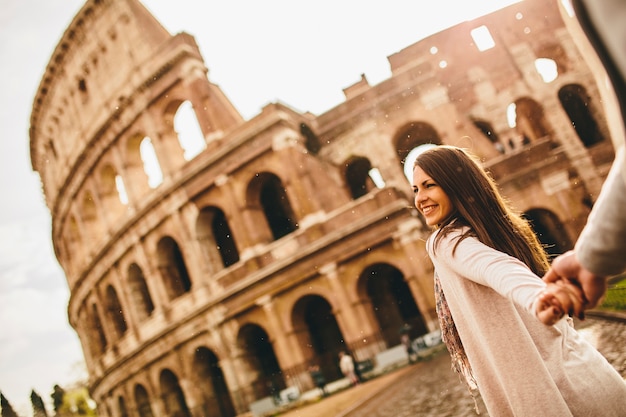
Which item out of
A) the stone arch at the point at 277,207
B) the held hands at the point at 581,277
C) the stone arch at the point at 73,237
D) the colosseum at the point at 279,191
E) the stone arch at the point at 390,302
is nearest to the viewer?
the held hands at the point at 581,277

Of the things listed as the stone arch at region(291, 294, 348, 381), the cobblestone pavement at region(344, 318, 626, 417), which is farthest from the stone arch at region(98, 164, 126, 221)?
the cobblestone pavement at region(344, 318, 626, 417)

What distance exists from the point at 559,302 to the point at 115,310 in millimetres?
20395

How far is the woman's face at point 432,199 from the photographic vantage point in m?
1.68

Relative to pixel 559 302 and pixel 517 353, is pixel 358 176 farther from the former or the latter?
pixel 559 302

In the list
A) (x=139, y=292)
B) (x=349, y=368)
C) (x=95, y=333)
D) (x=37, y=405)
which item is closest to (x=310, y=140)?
(x=349, y=368)

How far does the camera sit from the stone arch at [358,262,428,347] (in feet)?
48.0

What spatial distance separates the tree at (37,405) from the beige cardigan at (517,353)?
55.8 ft

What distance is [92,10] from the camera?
58.5ft

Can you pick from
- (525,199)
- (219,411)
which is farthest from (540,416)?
(219,411)

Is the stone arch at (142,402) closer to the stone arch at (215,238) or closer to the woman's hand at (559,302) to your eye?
A: the stone arch at (215,238)

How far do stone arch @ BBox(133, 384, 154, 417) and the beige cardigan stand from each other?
58.8ft

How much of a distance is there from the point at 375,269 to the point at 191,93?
342 inches

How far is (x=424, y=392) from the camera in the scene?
24.4 feet

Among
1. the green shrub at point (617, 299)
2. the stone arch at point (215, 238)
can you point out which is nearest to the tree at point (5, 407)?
the stone arch at point (215, 238)
